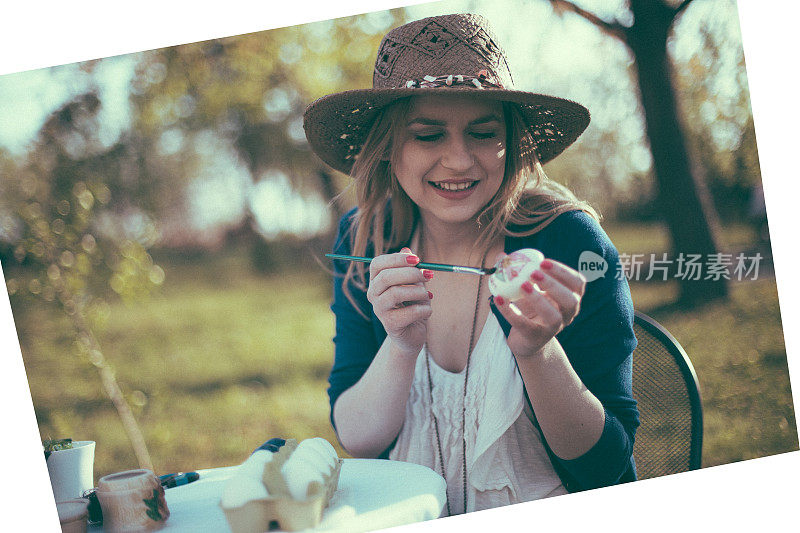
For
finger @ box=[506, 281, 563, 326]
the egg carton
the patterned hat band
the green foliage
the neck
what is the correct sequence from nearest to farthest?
the egg carton, finger @ box=[506, 281, 563, 326], the patterned hat band, the neck, the green foliage

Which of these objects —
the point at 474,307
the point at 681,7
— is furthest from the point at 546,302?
the point at 681,7

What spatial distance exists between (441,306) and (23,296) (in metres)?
1.31

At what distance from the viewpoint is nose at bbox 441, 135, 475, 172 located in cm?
134

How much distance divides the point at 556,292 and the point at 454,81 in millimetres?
527

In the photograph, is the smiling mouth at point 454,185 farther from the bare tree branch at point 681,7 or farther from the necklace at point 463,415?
the bare tree branch at point 681,7

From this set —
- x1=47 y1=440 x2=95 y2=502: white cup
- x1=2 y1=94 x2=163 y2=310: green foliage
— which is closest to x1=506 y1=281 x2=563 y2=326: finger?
x1=47 y1=440 x2=95 y2=502: white cup

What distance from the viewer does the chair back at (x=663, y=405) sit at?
140cm

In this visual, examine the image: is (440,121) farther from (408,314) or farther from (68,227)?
(68,227)

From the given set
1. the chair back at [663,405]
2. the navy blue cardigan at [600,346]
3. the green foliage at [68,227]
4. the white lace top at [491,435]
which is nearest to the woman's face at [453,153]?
the navy blue cardigan at [600,346]

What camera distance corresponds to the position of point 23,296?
6.12 ft

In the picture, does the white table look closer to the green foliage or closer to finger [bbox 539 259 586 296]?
finger [bbox 539 259 586 296]

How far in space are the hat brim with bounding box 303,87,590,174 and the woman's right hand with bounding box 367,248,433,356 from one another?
37 centimetres

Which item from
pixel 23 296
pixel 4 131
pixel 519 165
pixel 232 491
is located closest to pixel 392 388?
pixel 232 491

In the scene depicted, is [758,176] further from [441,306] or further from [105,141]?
[105,141]
